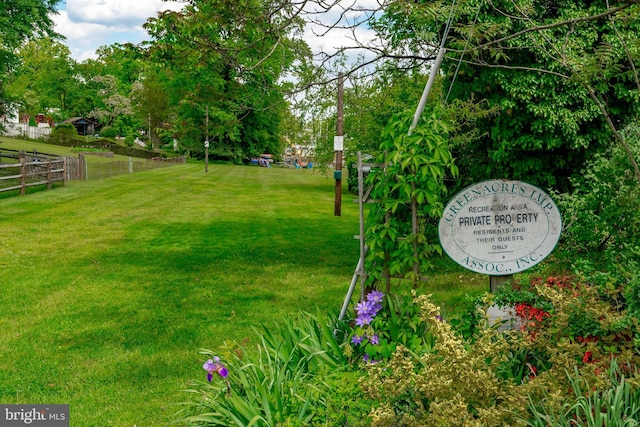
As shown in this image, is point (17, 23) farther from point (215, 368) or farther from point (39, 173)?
point (215, 368)

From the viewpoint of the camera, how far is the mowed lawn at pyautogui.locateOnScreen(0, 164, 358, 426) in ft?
16.3

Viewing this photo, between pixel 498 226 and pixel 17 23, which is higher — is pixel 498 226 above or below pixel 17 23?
below

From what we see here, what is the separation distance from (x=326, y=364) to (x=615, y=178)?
3.63 m

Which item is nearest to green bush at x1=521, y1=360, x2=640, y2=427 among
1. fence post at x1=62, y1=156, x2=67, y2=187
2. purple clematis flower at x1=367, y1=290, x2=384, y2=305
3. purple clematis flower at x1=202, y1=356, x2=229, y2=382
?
purple clematis flower at x1=367, y1=290, x2=384, y2=305

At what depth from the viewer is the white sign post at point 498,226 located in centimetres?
460

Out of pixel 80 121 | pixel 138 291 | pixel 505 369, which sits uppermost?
pixel 80 121

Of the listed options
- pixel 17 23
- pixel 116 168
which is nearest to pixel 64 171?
pixel 17 23

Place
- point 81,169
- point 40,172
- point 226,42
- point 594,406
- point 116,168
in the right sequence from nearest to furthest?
1. point 594,406
2. point 226,42
3. point 40,172
4. point 81,169
5. point 116,168

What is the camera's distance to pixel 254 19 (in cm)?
626

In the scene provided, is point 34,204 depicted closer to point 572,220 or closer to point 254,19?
point 254,19

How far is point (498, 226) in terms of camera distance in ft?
15.2

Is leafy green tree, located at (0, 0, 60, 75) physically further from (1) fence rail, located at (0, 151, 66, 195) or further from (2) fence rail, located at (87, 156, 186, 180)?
(2) fence rail, located at (87, 156, 186, 180)

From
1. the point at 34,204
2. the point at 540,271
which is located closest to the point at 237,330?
the point at 540,271

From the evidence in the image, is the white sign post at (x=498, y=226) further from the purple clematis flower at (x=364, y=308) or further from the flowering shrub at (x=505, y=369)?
the purple clematis flower at (x=364, y=308)
